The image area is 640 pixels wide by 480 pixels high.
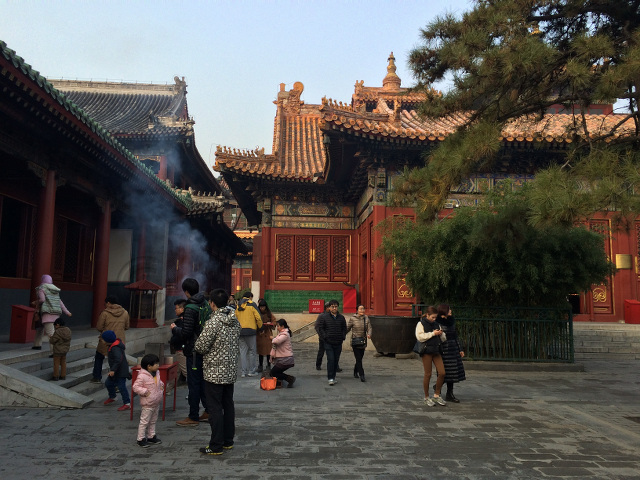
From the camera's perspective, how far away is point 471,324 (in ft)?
34.2

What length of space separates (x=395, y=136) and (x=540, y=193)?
8294 millimetres

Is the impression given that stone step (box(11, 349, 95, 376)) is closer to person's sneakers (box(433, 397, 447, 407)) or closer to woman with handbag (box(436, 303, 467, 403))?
person's sneakers (box(433, 397, 447, 407))

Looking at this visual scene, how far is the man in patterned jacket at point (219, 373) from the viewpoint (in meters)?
4.41

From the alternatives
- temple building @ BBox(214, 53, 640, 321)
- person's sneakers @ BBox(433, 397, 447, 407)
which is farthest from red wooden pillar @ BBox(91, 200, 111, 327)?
person's sneakers @ BBox(433, 397, 447, 407)

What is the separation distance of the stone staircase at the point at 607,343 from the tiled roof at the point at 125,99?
17.0 metres

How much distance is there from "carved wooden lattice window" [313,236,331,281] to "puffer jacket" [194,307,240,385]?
12636mm

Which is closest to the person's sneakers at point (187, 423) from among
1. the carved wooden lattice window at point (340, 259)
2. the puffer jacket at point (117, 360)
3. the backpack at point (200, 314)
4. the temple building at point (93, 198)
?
the backpack at point (200, 314)

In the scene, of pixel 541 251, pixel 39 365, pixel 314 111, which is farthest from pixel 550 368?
pixel 314 111

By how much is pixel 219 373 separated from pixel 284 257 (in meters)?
12.8

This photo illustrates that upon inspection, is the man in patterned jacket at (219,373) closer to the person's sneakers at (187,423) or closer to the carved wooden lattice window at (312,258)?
the person's sneakers at (187,423)

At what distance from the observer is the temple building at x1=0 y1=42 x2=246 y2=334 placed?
333 inches

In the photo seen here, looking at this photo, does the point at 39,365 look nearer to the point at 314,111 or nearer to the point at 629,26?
the point at 629,26

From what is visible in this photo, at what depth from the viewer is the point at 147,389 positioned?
15.6 ft

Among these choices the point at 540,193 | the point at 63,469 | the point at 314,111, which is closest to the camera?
the point at 63,469
